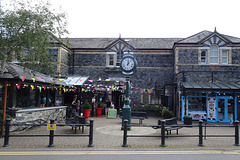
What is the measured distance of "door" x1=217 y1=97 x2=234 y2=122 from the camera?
50.5 feet

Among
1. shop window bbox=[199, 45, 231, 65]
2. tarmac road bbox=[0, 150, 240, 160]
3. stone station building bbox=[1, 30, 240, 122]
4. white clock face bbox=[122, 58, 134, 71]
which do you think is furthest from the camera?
shop window bbox=[199, 45, 231, 65]

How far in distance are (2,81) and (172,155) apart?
7572 millimetres

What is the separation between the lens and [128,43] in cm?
2155

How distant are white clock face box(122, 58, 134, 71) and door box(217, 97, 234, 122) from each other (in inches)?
353

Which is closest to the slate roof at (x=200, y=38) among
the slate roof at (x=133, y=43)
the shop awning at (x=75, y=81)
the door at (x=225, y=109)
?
the slate roof at (x=133, y=43)

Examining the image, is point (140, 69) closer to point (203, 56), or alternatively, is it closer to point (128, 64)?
point (203, 56)

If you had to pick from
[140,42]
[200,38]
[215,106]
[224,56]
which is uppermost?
[140,42]

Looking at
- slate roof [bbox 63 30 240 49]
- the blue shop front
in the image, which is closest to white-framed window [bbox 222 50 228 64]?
slate roof [bbox 63 30 240 49]

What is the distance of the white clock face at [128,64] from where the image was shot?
10544 millimetres

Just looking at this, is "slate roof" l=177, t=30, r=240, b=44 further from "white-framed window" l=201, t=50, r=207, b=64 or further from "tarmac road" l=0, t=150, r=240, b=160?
"tarmac road" l=0, t=150, r=240, b=160

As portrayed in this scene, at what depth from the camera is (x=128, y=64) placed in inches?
417

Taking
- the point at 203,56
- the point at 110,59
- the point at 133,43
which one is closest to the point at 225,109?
the point at 203,56

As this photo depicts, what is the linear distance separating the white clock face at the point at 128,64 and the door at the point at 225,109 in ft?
29.4

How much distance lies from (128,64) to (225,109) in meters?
9.60
